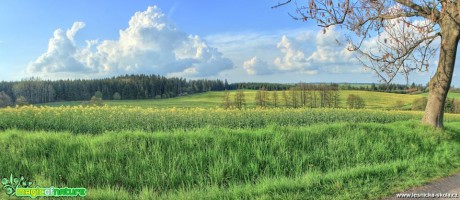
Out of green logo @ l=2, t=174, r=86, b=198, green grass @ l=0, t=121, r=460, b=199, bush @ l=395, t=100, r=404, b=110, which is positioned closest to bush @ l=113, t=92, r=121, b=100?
bush @ l=395, t=100, r=404, b=110

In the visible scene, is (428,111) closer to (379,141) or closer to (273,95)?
(379,141)

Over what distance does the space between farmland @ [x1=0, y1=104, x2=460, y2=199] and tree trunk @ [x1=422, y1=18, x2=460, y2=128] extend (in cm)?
140

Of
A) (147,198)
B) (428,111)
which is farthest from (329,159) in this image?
(428,111)

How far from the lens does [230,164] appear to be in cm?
726

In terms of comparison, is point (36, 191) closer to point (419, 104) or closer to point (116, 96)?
point (419, 104)

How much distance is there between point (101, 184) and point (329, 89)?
71591 mm

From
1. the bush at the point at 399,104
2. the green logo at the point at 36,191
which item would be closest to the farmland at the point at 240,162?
the green logo at the point at 36,191

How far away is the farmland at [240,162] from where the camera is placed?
586 centimetres

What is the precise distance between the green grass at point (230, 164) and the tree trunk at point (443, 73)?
286 centimetres

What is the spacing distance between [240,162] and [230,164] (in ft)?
1.00

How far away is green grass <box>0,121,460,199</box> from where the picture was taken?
5.82 meters

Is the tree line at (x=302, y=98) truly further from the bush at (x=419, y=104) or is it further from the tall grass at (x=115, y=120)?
the tall grass at (x=115, y=120)

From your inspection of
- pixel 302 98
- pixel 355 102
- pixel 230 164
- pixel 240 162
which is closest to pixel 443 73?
pixel 240 162

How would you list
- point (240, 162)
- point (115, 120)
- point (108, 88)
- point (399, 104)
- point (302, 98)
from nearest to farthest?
point (240, 162), point (115, 120), point (302, 98), point (399, 104), point (108, 88)
